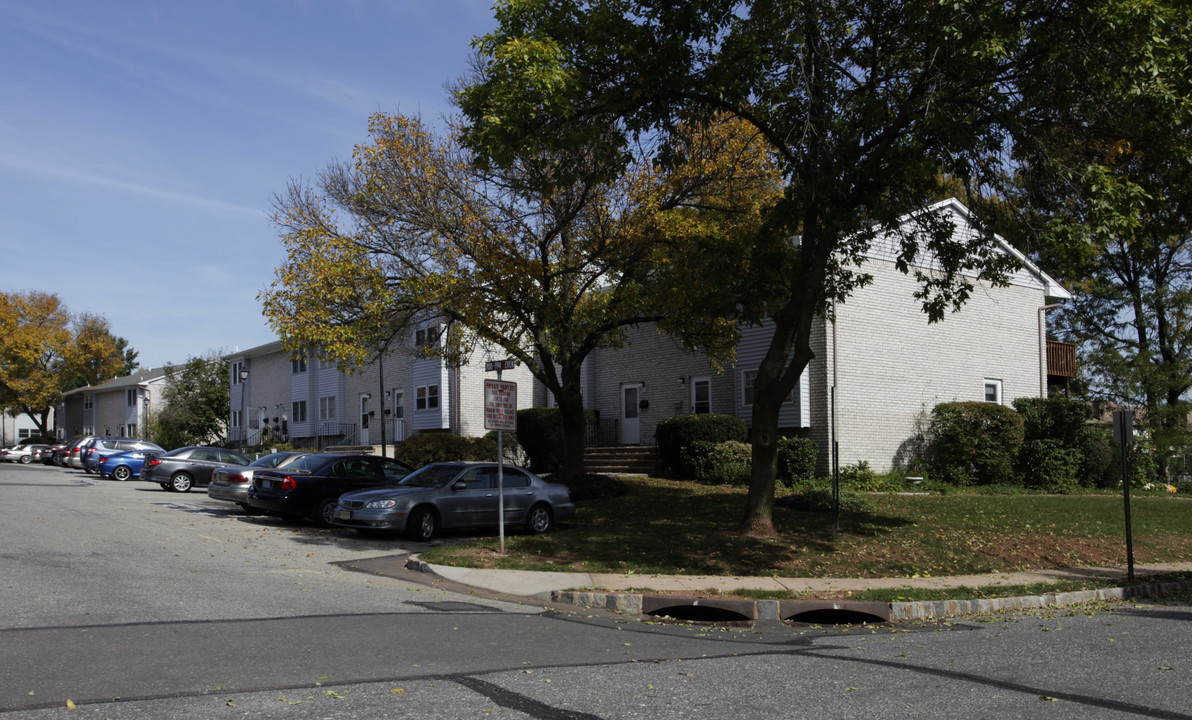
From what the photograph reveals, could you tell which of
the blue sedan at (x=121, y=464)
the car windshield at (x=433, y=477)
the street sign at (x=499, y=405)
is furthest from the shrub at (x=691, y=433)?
the blue sedan at (x=121, y=464)

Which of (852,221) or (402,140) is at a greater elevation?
(402,140)

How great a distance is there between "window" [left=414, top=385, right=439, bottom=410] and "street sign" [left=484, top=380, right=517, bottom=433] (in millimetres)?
21442

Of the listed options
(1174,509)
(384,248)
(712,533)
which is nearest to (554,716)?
(712,533)

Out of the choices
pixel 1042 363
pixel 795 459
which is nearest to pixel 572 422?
pixel 795 459

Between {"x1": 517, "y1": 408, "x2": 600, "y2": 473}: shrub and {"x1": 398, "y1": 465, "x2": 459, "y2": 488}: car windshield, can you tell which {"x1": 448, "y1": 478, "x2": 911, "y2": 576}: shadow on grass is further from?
{"x1": 517, "y1": 408, "x2": 600, "y2": 473}: shrub

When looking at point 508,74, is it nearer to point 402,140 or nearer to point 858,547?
point 402,140

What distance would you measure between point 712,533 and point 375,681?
9308mm

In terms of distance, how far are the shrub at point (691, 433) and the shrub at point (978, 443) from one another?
5481 mm

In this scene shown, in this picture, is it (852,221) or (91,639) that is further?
(852,221)

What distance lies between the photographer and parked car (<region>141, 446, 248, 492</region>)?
25.8 meters

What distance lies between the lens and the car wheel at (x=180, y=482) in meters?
25.9

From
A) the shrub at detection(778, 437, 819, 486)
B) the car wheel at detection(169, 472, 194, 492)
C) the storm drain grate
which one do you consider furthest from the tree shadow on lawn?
the car wheel at detection(169, 472, 194, 492)

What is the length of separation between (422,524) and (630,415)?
14.5 meters

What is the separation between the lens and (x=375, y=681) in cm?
600
